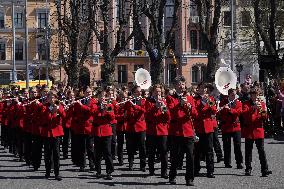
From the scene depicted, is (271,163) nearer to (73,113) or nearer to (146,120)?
(146,120)

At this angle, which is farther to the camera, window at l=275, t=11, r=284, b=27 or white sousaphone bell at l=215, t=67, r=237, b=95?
window at l=275, t=11, r=284, b=27

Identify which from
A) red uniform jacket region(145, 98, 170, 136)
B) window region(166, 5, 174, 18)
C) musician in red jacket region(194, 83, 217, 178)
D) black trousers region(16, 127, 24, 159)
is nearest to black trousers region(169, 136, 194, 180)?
musician in red jacket region(194, 83, 217, 178)

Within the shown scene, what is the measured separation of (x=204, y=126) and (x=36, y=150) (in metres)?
4.31

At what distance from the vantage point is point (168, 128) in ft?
48.0

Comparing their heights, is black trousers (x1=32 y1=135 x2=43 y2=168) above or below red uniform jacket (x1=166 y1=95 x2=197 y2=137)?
below

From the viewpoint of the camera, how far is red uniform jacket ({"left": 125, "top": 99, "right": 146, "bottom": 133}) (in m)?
16.2

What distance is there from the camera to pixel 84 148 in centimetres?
1670

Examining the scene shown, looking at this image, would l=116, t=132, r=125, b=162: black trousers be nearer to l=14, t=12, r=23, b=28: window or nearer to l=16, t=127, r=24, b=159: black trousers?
l=16, t=127, r=24, b=159: black trousers

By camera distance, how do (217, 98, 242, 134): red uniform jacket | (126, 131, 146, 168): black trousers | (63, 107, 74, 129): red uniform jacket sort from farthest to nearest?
1. (63, 107, 74, 129): red uniform jacket
2. (217, 98, 242, 134): red uniform jacket
3. (126, 131, 146, 168): black trousers

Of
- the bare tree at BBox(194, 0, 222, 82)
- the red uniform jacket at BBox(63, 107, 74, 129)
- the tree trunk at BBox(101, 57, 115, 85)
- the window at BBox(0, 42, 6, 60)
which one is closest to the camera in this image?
the red uniform jacket at BBox(63, 107, 74, 129)

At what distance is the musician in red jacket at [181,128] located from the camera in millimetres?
13484

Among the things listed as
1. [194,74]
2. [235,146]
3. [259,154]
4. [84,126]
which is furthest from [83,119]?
[194,74]

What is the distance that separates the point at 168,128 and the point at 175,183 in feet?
4.61

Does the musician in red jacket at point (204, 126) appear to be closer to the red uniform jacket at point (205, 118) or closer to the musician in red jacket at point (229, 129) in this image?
the red uniform jacket at point (205, 118)
